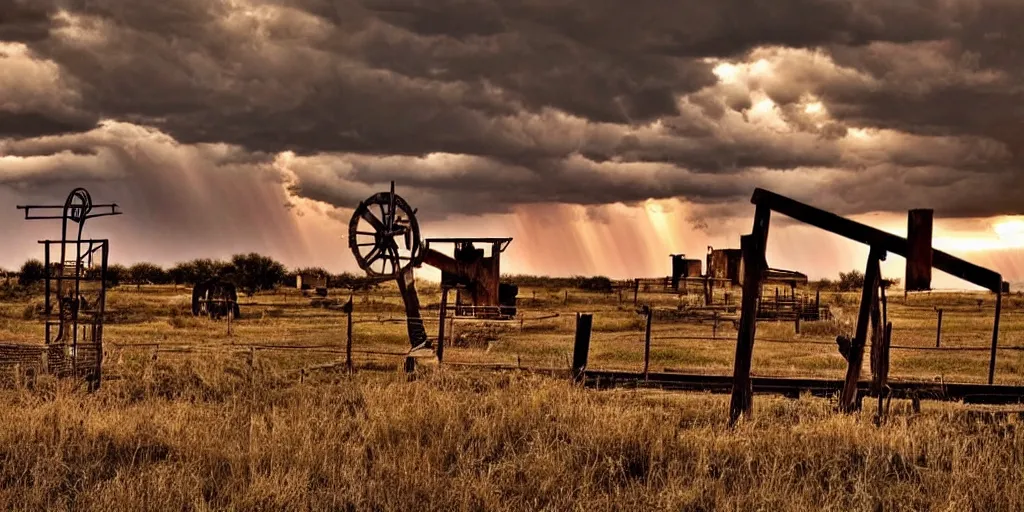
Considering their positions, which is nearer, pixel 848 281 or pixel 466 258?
pixel 466 258

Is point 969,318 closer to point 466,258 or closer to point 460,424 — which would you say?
point 466,258

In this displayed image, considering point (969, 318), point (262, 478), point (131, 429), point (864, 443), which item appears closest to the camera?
point (262, 478)

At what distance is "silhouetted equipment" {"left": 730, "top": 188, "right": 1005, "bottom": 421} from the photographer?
8.95m

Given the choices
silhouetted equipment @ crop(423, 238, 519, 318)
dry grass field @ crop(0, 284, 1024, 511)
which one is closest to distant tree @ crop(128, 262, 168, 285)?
silhouetted equipment @ crop(423, 238, 519, 318)

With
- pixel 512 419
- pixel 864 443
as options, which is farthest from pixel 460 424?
pixel 864 443

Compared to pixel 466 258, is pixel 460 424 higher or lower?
lower

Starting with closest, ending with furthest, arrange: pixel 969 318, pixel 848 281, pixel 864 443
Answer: pixel 864 443, pixel 969 318, pixel 848 281

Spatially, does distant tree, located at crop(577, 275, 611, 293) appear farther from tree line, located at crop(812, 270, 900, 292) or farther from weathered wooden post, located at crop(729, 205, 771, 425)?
weathered wooden post, located at crop(729, 205, 771, 425)

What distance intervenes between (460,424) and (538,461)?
61.1 inches

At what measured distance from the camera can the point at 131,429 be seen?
8828mm

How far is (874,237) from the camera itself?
9266 millimetres

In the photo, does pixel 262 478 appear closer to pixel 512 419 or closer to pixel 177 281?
pixel 512 419

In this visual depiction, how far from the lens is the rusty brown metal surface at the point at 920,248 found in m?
8.90

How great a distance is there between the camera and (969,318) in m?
43.2
